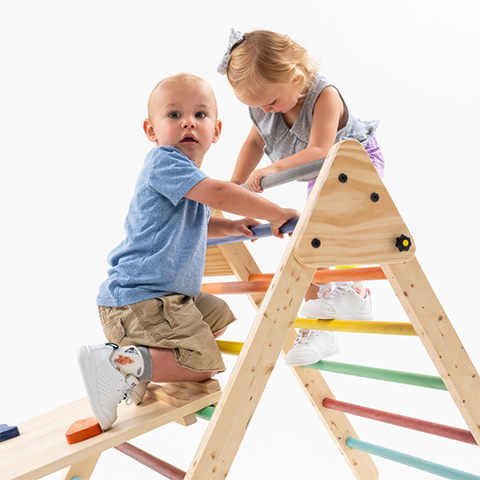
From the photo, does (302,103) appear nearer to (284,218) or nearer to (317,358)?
(284,218)

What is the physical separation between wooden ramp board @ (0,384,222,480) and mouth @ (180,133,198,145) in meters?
0.70

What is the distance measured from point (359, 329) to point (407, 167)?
341 cm

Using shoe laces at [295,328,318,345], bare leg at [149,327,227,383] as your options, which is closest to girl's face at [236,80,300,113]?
shoe laces at [295,328,318,345]

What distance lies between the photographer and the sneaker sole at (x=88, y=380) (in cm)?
129

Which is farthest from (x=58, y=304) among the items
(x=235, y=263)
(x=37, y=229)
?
(x=235, y=263)

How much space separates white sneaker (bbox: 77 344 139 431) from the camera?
1.29 meters

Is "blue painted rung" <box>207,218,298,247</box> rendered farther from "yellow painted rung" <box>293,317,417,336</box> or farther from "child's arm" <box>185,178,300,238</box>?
"yellow painted rung" <box>293,317,417,336</box>

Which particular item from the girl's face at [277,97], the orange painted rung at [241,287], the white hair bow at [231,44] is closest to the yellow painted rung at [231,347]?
the orange painted rung at [241,287]

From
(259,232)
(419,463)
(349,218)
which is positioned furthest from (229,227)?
(419,463)

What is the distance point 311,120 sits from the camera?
6.20 ft

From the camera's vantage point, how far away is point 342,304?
1755 millimetres

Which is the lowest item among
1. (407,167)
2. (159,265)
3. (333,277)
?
(159,265)

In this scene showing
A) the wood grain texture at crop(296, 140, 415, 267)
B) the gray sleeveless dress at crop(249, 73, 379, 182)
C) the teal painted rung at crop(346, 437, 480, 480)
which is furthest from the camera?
the gray sleeveless dress at crop(249, 73, 379, 182)

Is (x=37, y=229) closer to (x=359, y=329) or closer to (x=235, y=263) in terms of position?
(x=235, y=263)
